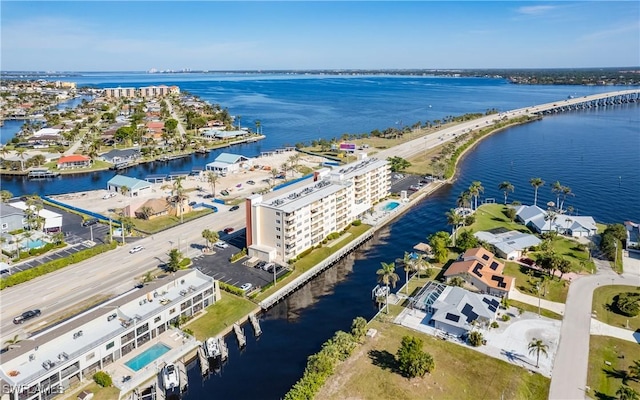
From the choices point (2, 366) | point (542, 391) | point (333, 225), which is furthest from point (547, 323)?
point (2, 366)

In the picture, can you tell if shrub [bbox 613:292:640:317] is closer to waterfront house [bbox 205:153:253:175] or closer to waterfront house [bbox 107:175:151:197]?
waterfront house [bbox 107:175:151:197]

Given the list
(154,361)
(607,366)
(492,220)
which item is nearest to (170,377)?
(154,361)

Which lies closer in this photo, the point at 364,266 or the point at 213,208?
the point at 364,266

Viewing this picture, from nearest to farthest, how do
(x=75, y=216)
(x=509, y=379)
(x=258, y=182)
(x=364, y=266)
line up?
1. (x=509, y=379)
2. (x=364, y=266)
3. (x=75, y=216)
4. (x=258, y=182)

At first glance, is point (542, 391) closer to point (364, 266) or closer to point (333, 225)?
point (364, 266)

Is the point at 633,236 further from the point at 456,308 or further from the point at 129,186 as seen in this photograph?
the point at 129,186
